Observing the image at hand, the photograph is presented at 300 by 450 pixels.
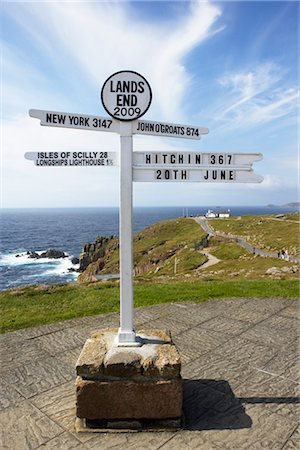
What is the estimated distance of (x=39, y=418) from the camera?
3.54 metres

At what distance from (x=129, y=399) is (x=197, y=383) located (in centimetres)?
129

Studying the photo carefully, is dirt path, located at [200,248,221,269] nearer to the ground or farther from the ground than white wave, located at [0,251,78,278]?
farther from the ground

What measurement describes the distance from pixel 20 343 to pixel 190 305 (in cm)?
373

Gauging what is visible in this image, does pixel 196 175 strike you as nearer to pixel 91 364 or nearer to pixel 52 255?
pixel 91 364

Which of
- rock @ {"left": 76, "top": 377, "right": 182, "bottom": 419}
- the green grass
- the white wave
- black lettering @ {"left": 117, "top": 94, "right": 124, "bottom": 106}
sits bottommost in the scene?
the white wave

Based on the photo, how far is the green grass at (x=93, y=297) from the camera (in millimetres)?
7062

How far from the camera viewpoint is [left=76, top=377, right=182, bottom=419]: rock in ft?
10.8

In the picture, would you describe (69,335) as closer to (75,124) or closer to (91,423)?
(91,423)

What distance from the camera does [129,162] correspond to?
3.64 meters

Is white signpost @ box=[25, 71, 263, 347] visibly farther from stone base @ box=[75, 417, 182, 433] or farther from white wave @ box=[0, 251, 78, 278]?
white wave @ box=[0, 251, 78, 278]

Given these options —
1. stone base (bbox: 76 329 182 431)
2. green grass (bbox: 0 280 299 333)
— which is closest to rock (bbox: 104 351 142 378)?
stone base (bbox: 76 329 182 431)

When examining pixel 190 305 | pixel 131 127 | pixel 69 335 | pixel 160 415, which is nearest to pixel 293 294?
pixel 190 305

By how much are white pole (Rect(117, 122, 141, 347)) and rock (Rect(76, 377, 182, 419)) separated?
474 mm

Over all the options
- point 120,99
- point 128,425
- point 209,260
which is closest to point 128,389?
point 128,425
